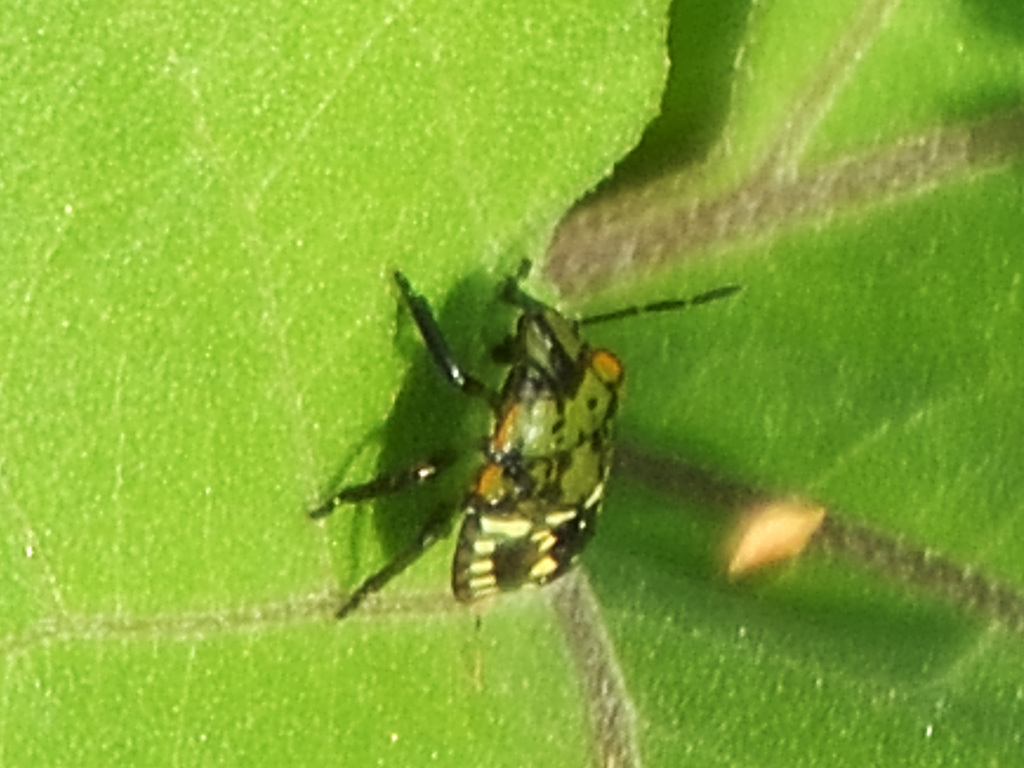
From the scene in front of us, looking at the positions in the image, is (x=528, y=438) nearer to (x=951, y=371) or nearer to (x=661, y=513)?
(x=661, y=513)

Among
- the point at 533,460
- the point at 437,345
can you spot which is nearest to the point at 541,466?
the point at 533,460

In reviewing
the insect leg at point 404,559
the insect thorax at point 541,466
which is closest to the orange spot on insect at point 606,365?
the insect thorax at point 541,466

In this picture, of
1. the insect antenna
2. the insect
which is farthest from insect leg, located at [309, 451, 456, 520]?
the insect antenna

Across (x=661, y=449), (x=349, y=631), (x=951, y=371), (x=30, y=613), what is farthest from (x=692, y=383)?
(x=30, y=613)

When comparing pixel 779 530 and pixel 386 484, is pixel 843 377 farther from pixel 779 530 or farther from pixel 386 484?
pixel 386 484

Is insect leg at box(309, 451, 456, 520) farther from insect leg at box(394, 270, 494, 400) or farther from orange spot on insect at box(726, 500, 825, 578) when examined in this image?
orange spot on insect at box(726, 500, 825, 578)

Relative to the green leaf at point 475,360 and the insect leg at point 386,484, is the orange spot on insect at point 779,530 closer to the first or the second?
the green leaf at point 475,360
